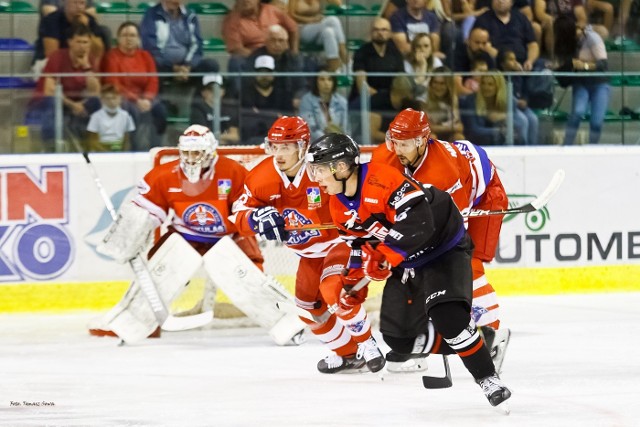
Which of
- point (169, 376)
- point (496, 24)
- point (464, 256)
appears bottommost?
point (169, 376)

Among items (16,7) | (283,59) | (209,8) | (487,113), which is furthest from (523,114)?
(16,7)

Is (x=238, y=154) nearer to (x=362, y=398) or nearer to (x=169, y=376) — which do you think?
(x=169, y=376)

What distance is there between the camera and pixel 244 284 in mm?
5844

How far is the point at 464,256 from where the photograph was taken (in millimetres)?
3854

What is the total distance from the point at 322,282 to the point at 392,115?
244 centimetres

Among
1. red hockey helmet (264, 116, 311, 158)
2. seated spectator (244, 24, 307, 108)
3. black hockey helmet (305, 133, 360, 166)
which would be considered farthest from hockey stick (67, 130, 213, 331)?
black hockey helmet (305, 133, 360, 166)

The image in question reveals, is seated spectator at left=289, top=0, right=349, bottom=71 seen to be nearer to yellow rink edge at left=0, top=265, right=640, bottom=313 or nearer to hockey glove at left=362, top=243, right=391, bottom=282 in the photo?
yellow rink edge at left=0, top=265, right=640, bottom=313

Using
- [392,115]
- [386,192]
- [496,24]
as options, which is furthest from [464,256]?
[496,24]

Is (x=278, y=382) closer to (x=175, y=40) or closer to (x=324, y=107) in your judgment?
(x=324, y=107)

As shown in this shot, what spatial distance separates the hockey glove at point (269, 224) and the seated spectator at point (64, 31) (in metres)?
2.21

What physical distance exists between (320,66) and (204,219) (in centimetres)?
142

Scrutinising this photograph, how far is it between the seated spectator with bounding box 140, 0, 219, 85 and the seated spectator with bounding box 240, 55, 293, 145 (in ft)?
0.75

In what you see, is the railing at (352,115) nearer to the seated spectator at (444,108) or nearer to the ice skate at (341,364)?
the seated spectator at (444,108)

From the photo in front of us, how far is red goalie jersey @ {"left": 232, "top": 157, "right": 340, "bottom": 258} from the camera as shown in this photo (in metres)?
4.96
